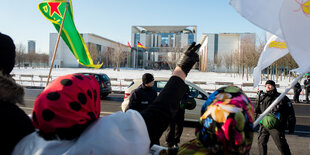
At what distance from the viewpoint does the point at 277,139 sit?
3369 mm

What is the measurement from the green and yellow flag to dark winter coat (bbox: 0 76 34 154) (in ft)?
8.79

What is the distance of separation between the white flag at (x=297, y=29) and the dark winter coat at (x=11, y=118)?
2.06 m

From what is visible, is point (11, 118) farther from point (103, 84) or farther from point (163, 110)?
point (103, 84)

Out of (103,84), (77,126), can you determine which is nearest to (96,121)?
(77,126)

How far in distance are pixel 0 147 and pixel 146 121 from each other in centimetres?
71

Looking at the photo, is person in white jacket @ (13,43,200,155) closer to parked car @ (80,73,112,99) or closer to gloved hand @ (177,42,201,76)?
gloved hand @ (177,42,201,76)

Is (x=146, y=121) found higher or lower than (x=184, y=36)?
lower

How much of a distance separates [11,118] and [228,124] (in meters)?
1.11

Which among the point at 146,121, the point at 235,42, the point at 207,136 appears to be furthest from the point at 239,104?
the point at 235,42

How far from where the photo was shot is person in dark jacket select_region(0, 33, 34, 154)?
0.99 m

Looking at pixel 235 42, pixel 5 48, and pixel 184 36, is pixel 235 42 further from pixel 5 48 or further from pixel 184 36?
pixel 5 48

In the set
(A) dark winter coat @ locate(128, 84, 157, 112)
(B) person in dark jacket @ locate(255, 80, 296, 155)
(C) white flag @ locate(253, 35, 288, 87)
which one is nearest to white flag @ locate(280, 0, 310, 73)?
(C) white flag @ locate(253, 35, 288, 87)

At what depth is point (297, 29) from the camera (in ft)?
6.16

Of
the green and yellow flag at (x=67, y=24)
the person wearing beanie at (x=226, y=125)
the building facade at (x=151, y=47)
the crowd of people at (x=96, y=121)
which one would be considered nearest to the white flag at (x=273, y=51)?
the crowd of people at (x=96, y=121)
